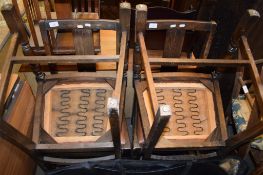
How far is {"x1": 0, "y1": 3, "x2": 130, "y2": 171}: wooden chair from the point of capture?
41.5 inches

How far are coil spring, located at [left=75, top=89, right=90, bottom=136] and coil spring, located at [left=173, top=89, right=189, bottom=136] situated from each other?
0.45 metres

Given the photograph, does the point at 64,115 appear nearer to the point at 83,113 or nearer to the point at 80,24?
the point at 83,113

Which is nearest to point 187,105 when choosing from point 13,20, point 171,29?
point 171,29

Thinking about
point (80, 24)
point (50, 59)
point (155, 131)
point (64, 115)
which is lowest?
Answer: point (64, 115)

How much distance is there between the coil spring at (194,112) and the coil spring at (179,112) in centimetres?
5

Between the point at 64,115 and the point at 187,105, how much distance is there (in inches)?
24.3

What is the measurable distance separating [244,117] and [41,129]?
1096 millimetres

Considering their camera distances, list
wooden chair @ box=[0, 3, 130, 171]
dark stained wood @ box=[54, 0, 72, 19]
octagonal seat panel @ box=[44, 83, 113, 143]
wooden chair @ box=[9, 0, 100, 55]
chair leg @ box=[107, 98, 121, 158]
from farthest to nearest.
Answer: dark stained wood @ box=[54, 0, 72, 19], wooden chair @ box=[9, 0, 100, 55], octagonal seat panel @ box=[44, 83, 113, 143], wooden chair @ box=[0, 3, 130, 171], chair leg @ box=[107, 98, 121, 158]

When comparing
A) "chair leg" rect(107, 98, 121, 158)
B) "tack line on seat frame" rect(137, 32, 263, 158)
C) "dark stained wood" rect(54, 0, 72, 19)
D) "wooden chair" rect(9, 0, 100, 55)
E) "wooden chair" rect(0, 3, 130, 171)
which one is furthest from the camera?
"dark stained wood" rect(54, 0, 72, 19)

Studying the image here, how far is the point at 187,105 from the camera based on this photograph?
4.24 ft

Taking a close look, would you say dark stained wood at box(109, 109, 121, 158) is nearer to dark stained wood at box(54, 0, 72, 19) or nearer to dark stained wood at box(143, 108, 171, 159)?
dark stained wood at box(143, 108, 171, 159)

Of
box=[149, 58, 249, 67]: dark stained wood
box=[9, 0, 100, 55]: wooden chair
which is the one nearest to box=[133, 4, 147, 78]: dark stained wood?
box=[149, 58, 249, 67]: dark stained wood

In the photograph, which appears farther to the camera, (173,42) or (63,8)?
(63,8)

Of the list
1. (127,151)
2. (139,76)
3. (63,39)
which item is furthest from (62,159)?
(63,39)
